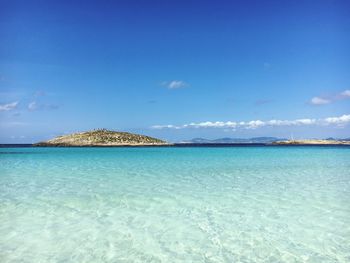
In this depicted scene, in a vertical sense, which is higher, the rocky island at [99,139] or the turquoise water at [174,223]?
the rocky island at [99,139]

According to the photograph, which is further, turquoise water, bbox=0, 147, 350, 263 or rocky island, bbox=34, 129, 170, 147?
rocky island, bbox=34, 129, 170, 147

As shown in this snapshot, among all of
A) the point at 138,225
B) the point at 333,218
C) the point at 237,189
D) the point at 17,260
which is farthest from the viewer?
the point at 237,189

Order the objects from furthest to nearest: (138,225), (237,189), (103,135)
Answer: (103,135), (237,189), (138,225)

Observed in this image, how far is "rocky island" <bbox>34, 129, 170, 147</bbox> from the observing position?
365 ft

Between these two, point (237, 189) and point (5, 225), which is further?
point (237, 189)

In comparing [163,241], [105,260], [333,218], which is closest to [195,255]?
[163,241]

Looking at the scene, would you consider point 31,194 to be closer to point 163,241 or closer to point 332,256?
point 163,241

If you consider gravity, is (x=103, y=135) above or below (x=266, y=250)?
above

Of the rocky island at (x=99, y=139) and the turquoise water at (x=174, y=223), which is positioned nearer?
the turquoise water at (x=174, y=223)

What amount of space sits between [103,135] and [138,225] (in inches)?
4218

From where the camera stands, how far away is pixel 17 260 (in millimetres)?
6633

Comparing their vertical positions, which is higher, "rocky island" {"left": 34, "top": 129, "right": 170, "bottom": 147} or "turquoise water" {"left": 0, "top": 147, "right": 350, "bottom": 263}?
"rocky island" {"left": 34, "top": 129, "right": 170, "bottom": 147}

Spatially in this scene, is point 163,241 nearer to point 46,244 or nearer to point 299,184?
point 46,244

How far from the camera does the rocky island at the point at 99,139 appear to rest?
11125 centimetres
